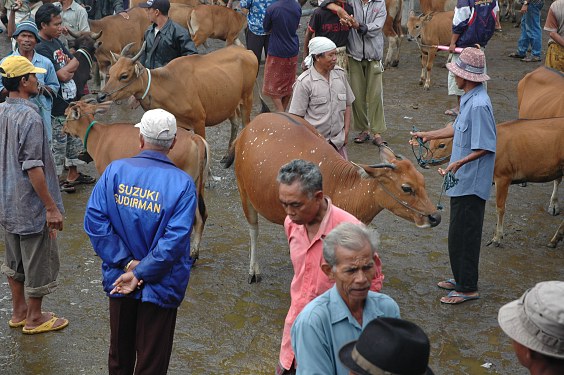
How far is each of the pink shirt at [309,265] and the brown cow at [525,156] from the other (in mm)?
4209

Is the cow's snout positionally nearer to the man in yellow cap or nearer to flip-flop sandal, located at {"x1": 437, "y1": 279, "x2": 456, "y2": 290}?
flip-flop sandal, located at {"x1": 437, "y1": 279, "x2": 456, "y2": 290}

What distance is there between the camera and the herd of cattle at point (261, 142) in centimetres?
684

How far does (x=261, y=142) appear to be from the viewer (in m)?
7.31

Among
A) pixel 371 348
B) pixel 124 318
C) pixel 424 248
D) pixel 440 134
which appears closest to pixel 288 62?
pixel 424 248

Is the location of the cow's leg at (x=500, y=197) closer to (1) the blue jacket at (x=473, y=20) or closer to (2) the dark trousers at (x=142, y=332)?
(1) the blue jacket at (x=473, y=20)

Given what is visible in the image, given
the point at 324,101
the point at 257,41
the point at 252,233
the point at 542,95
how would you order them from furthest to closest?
the point at 257,41, the point at 542,95, the point at 324,101, the point at 252,233

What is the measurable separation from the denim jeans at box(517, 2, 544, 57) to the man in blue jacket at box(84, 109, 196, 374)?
11.7m

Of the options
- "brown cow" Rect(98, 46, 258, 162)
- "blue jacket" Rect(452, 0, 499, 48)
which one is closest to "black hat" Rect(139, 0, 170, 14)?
"brown cow" Rect(98, 46, 258, 162)

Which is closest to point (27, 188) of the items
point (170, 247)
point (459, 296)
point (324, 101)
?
point (170, 247)

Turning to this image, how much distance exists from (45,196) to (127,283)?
158cm

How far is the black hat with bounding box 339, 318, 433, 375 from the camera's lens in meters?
2.99

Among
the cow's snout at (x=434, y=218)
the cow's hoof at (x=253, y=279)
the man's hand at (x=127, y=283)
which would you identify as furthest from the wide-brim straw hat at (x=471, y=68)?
the man's hand at (x=127, y=283)

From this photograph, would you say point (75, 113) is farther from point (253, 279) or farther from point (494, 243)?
point (494, 243)

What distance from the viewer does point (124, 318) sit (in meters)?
5.20
